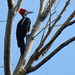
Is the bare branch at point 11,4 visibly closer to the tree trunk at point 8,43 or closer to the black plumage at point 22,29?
the tree trunk at point 8,43

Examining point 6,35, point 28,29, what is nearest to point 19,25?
point 28,29

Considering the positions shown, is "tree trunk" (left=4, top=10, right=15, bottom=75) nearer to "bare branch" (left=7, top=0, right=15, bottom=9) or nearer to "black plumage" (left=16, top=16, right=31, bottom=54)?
"bare branch" (left=7, top=0, right=15, bottom=9)

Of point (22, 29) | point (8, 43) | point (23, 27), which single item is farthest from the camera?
point (23, 27)

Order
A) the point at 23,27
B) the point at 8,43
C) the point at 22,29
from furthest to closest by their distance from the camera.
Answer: the point at 23,27
the point at 22,29
the point at 8,43

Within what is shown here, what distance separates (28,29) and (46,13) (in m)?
2.87

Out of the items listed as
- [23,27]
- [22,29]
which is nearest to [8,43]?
[22,29]

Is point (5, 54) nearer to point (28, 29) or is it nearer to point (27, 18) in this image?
point (28, 29)

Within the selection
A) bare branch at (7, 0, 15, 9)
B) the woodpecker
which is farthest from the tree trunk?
the woodpecker

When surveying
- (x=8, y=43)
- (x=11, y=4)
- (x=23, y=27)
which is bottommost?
(x=23, y=27)

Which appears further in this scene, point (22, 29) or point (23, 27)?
point (23, 27)

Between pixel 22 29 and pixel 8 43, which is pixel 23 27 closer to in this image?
pixel 22 29

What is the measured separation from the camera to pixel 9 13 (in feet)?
9.95

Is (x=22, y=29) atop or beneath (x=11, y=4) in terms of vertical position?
beneath

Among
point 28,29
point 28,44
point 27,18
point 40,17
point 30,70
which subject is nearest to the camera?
point 30,70
